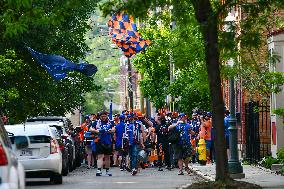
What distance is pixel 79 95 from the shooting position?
47.1 meters

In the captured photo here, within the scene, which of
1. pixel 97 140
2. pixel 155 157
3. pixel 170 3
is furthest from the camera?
pixel 155 157

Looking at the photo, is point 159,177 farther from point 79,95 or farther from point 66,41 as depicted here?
point 79,95

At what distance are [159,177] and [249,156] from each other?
5.66 metres

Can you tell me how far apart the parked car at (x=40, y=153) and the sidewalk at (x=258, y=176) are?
378 centimetres

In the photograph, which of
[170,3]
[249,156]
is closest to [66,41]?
[249,156]

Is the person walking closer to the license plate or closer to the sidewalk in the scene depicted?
the sidewalk

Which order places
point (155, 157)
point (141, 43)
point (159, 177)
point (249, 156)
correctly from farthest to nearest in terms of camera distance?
point (141, 43), point (155, 157), point (249, 156), point (159, 177)

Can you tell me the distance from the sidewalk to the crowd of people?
0.97 meters

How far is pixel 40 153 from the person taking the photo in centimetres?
2647

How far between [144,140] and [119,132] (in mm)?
809

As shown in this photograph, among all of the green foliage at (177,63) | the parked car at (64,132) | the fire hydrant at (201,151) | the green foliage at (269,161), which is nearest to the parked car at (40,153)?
the green foliage at (177,63)

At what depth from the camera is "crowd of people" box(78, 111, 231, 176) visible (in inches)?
1237

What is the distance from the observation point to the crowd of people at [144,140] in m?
31.4

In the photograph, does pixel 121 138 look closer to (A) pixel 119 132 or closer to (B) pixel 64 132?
(A) pixel 119 132
